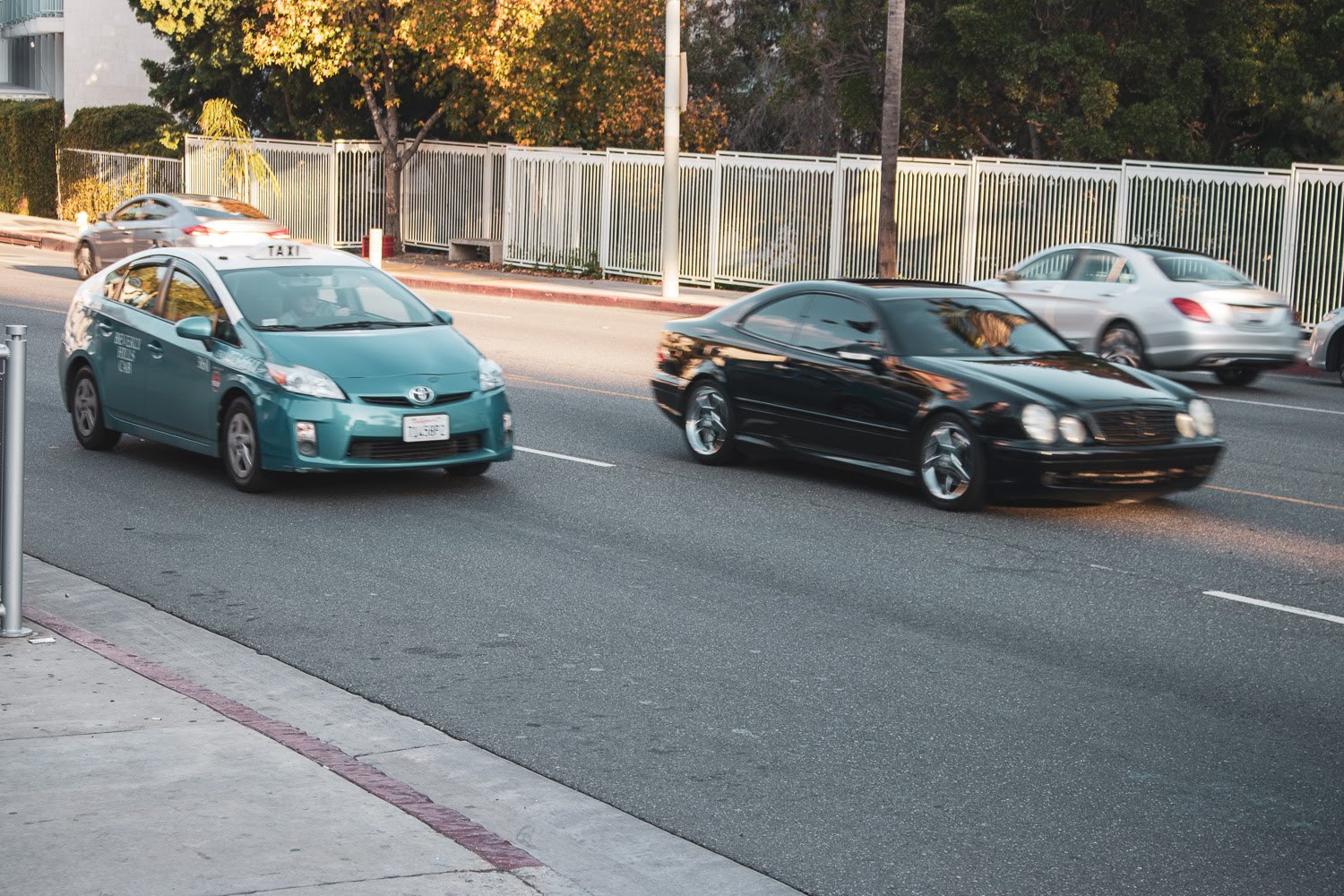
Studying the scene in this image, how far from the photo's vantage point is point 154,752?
19.8 feet

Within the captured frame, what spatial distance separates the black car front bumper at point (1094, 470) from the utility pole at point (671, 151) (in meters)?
19.1

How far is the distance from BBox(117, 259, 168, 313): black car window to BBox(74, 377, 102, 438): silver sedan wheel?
724 millimetres

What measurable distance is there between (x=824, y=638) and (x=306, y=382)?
4.39 metres

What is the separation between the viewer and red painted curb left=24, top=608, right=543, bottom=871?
17.4 ft

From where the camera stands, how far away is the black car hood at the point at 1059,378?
11.0 m

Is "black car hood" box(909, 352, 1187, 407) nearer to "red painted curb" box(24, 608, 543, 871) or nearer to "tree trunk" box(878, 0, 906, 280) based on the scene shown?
"red painted curb" box(24, 608, 543, 871)

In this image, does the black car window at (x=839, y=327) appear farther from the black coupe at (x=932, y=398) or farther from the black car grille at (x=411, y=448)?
the black car grille at (x=411, y=448)

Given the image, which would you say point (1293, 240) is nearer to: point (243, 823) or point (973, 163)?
point (973, 163)

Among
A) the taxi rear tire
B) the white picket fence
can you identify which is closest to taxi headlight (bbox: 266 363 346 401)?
the taxi rear tire

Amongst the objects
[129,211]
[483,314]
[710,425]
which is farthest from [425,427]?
[129,211]

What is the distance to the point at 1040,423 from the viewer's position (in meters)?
10.8

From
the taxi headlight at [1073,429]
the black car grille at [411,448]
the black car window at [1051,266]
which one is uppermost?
the black car window at [1051,266]

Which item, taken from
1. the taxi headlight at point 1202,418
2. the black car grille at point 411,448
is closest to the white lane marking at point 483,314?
the black car grille at point 411,448

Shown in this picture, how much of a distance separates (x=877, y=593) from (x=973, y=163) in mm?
21332
